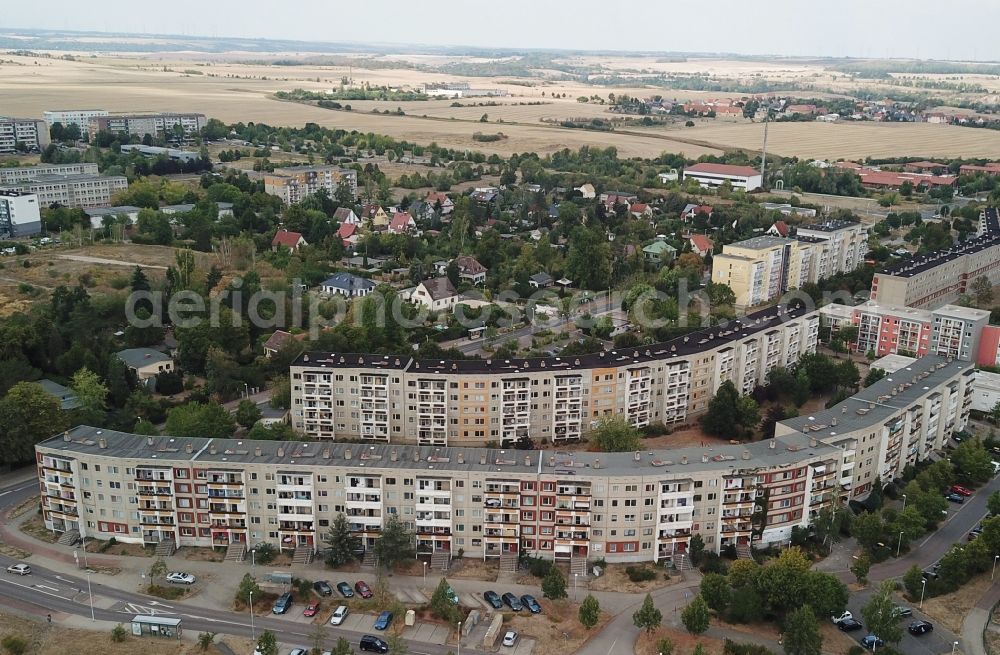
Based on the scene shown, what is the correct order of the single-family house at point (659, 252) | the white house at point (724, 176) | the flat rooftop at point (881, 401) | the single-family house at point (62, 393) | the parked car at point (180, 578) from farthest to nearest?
the white house at point (724, 176) → the single-family house at point (659, 252) → the single-family house at point (62, 393) → the flat rooftop at point (881, 401) → the parked car at point (180, 578)

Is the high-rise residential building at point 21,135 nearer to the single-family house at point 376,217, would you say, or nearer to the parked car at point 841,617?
the single-family house at point 376,217

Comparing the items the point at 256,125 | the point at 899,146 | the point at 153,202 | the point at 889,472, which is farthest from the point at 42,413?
the point at 899,146

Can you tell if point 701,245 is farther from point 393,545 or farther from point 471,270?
point 393,545

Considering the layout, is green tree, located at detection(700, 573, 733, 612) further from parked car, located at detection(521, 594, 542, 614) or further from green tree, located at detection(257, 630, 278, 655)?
green tree, located at detection(257, 630, 278, 655)

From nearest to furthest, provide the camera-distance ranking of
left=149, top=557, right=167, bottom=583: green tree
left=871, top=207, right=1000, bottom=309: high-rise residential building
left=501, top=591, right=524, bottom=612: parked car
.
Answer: left=501, top=591, right=524, bottom=612: parked car → left=149, top=557, right=167, bottom=583: green tree → left=871, top=207, right=1000, bottom=309: high-rise residential building

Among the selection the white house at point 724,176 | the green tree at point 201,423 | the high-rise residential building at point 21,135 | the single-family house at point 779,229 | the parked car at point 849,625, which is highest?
the high-rise residential building at point 21,135

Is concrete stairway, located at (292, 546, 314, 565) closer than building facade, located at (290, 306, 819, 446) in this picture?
Yes

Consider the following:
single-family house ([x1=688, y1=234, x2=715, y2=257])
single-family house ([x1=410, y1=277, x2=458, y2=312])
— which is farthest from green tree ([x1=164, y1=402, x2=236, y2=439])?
single-family house ([x1=688, y1=234, x2=715, y2=257])

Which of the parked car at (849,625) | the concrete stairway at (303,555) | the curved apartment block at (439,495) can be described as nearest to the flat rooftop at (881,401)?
the curved apartment block at (439,495)
